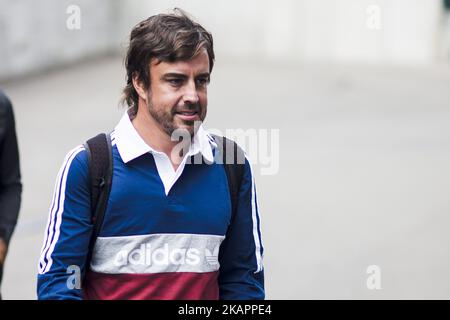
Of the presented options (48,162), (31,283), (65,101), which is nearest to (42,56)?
(65,101)

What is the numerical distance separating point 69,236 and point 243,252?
65 cm

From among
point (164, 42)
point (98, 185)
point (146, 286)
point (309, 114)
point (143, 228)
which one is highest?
point (164, 42)

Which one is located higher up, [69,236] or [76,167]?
[76,167]

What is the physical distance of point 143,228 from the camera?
11.0 feet

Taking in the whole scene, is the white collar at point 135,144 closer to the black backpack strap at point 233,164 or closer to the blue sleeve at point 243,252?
Answer: the black backpack strap at point 233,164

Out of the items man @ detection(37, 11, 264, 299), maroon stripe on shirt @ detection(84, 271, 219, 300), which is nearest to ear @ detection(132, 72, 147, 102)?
man @ detection(37, 11, 264, 299)

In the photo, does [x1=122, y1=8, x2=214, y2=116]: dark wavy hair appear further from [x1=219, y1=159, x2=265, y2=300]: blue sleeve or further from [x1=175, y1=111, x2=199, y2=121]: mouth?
[x1=219, y1=159, x2=265, y2=300]: blue sleeve

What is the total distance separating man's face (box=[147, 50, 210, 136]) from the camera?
3.36 meters

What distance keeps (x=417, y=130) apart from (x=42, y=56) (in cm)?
752

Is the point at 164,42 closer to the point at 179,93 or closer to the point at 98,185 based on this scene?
the point at 179,93

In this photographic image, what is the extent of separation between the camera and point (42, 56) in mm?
18297

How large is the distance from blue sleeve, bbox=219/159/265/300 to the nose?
1.15 ft

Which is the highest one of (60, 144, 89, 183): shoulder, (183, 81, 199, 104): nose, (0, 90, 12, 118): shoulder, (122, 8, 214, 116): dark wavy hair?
(122, 8, 214, 116): dark wavy hair

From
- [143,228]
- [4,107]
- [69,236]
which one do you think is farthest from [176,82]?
[4,107]
